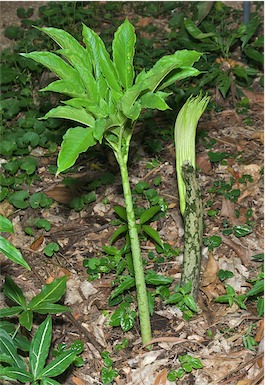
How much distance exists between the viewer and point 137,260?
7.67 ft

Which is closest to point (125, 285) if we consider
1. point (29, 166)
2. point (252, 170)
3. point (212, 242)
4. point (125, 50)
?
point (212, 242)

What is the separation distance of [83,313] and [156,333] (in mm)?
→ 335

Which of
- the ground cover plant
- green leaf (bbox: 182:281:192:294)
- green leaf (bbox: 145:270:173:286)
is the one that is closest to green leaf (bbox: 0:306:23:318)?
the ground cover plant

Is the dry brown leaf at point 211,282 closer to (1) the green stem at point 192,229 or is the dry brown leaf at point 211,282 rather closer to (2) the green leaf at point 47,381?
(1) the green stem at point 192,229

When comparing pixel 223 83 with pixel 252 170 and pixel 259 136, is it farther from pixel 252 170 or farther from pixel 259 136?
pixel 252 170

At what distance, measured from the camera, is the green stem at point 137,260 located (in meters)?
2.19

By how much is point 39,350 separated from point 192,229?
2.45 ft

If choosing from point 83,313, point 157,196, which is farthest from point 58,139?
point 83,313

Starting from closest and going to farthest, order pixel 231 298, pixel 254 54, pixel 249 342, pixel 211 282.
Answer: pixel 249 342 → pixel 231 298 → pixel 211 282 → pixel 254 54

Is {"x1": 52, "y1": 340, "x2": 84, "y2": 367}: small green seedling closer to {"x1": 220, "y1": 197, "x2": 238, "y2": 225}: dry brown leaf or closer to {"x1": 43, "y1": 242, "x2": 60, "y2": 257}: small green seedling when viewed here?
{"x1": 43, "y1": 242, "x2": 60, "y2": 257}: small green seedling

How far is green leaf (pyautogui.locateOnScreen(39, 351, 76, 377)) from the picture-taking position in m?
2.16

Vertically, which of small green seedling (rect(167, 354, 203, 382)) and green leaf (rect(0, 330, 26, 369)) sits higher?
green leaf (rect(0, 330, 26, 369))

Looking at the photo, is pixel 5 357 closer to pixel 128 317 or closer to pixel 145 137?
pixel 128 317

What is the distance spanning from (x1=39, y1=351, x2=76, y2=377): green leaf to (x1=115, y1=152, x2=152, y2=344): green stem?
33cm
